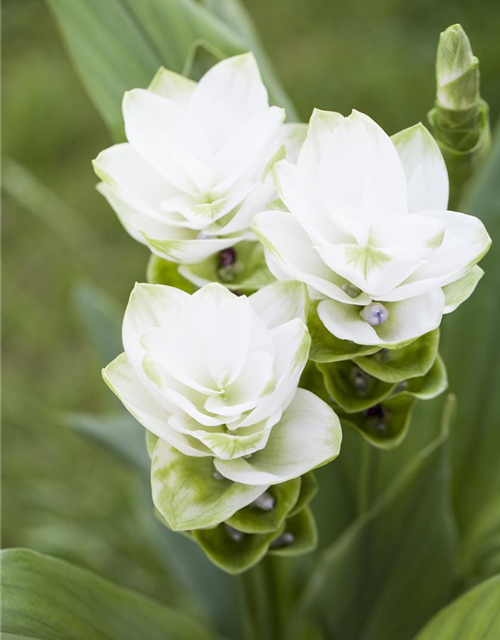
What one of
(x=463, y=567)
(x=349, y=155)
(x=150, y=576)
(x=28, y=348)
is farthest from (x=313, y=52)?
(x=349, y=155)

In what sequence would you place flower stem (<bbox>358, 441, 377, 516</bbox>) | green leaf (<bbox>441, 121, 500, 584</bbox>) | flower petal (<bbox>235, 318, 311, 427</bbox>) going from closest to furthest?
flower petal (<bbox>235, 318, 311, 427</bbox>)
flower stem (<bbox>358, 441, 377, 516</bbox>)
green leaf (<bbox>441, 121, 500, 584</bbox>)

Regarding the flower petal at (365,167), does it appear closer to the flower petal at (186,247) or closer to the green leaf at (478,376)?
the flower petal at (186,247)

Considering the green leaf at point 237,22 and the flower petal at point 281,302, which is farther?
the green leaf at point 237,22

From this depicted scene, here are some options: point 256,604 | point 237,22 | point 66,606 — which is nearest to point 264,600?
point 256,604

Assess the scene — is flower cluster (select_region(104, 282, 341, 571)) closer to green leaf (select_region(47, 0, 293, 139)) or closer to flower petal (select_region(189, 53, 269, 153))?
flower petal (select_region(189, 53, 269, 153))

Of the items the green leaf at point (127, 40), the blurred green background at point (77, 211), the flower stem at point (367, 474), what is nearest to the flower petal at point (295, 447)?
the flower stem at point (367, 474)

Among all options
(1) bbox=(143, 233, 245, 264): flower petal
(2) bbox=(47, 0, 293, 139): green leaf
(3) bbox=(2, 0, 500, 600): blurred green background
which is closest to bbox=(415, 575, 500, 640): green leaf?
(1) bbox=(143, 233, 245, 264): flower petal

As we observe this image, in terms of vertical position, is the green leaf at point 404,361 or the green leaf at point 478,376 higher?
the green leaf at point 404,361
